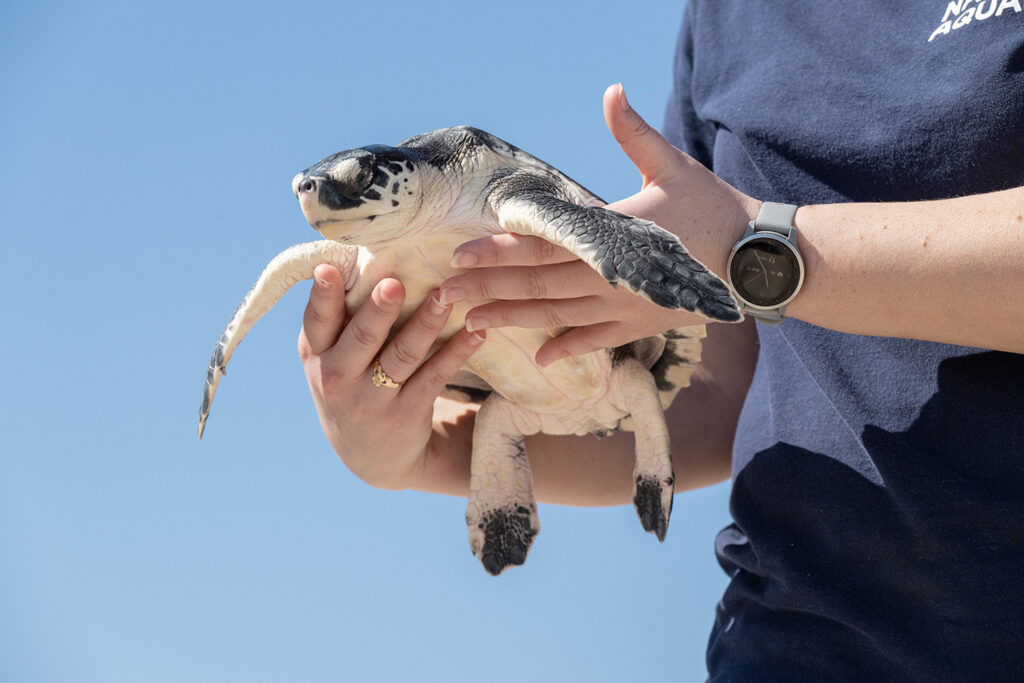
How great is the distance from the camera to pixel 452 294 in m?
1.16

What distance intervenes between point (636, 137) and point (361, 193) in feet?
1.24

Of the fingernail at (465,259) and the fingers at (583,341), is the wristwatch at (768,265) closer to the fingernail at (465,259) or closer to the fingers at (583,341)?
the fingers at (583,341)

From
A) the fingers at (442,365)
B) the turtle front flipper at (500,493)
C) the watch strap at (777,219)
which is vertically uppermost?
the watch strap at (777,219)

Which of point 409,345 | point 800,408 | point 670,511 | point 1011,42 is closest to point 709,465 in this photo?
point 670,511

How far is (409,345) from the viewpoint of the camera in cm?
128

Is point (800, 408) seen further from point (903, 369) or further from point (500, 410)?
point (500, 410)

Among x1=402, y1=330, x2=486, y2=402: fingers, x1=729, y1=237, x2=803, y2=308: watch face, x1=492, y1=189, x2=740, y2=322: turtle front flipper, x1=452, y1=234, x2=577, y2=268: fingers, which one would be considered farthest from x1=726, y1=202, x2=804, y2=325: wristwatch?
x1=402, y1=330, x2=486, y2=402: fingers

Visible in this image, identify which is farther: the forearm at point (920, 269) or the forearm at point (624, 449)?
the forearm at point (624, 449)

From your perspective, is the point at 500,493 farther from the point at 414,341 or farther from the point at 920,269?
the point at 920,269

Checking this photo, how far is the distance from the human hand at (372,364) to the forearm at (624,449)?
0.16m

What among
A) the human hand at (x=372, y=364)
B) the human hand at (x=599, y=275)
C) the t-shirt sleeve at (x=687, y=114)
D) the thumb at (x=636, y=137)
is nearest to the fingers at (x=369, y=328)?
the human hand at (x=372, y=364)

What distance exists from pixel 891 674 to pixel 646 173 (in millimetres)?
708

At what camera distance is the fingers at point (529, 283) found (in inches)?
43.1

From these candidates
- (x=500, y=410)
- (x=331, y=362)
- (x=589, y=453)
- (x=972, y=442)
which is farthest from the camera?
(x=589, y=453)
